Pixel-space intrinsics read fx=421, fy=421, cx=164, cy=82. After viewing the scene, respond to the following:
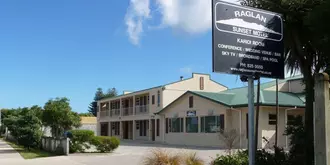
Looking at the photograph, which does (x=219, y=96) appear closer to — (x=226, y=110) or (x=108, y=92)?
(x=226, y=110)

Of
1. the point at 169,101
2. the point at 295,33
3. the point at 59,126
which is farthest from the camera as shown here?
the point at 169,101

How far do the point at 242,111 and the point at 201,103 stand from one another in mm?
5060

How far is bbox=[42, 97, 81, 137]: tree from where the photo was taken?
85.8 feet

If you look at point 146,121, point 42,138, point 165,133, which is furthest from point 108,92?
point 42,138

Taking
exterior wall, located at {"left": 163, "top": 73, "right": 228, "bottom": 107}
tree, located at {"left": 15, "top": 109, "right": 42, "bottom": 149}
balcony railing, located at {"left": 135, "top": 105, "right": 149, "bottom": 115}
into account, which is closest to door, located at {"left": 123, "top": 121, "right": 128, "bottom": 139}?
balcony railing, located at {"left": 135, "top": 105, "right": 149, "bottom": 115}

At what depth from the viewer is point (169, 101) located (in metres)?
42.8

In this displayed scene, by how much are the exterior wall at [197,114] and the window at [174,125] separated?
1.23ft

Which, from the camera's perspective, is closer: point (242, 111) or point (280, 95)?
point (242, 111)

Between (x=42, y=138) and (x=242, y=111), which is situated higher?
(x=242, y=111)

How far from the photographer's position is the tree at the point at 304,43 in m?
8.36

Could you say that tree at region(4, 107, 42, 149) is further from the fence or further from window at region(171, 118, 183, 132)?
window at region(171, 118, 183, 132)

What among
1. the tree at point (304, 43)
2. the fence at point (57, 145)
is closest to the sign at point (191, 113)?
the fence at point (57, 145)

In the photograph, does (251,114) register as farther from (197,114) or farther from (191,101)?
(191,101)

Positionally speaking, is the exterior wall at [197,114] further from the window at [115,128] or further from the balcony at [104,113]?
the balcony at [104,113]
